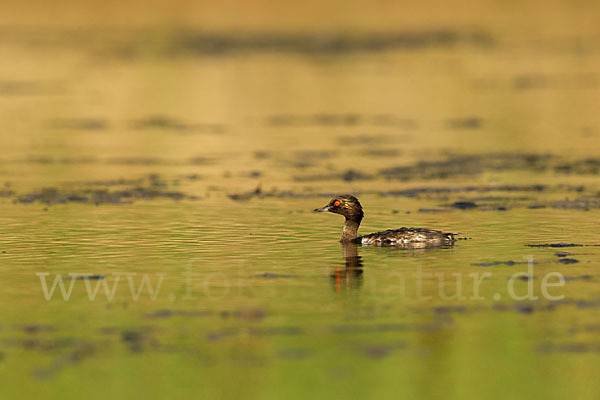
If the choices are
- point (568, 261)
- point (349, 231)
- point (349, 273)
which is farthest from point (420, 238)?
point (568, 261)

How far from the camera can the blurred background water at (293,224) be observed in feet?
36.2

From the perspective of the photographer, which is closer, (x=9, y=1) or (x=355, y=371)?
(x=355, y=371)

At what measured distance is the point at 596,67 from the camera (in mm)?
50500

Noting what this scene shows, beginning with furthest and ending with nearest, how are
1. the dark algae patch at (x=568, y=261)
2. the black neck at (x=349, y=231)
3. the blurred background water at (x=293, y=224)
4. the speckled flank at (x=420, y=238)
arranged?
1. the black neck at (x=349, y=231)
2. the speckled flank at (x=420, y=238)
3. the dark algae patch at (x=568, y=261)
4. the blurred background water at (x=293, y=224)

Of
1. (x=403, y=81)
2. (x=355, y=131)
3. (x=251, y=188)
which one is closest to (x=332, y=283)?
(x=251, y=188)

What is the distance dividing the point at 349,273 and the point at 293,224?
13.8ft

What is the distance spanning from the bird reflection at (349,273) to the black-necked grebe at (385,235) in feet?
1.31

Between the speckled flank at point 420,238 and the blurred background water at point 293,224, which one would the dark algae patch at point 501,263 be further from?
the speckled flank at point 420,238

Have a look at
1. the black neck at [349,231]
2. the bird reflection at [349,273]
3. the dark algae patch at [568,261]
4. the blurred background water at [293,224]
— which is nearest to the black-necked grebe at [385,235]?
the black neck at [349,231]

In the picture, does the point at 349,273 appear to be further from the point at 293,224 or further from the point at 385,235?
the point at 293,224

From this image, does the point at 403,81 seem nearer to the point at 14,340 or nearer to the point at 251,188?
the point at 251,188

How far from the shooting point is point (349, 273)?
15.0 meters

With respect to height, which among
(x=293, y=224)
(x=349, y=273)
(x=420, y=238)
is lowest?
(x=349, y=273)

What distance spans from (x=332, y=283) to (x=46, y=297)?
3214mm
